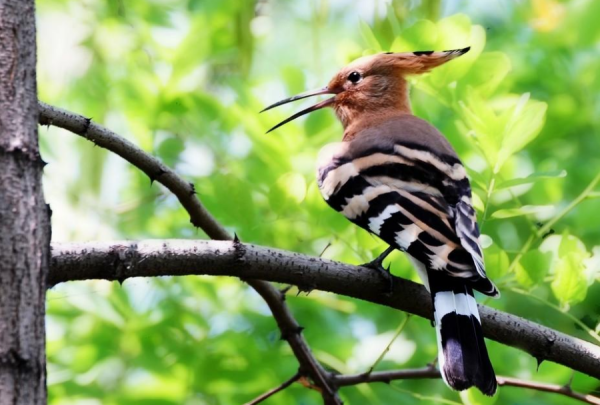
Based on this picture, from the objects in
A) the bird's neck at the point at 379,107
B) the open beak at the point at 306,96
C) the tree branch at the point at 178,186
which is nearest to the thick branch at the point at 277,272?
the tree branch at the point at 178,186

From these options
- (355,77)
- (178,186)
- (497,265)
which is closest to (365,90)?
(355,77)

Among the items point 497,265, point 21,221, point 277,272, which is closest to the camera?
point 21,221

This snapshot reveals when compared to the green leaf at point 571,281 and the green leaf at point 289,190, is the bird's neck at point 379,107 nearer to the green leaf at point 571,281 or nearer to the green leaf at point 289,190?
the green leaf at point 289,190

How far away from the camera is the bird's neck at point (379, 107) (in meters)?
3.49

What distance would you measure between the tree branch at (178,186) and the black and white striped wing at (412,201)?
355mm

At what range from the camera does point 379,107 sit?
3533 millimetres

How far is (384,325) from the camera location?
12.0ft

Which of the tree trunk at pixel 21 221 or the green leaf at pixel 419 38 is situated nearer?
the tree trunk at pixel 21 221

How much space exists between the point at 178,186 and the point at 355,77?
4.87 ft

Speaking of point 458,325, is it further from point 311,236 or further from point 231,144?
point 231,144

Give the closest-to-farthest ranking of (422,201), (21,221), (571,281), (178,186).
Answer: (21,221) → (178,186) → (571,281) → (422,201)

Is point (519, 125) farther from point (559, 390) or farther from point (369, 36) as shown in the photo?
point (559, 390)

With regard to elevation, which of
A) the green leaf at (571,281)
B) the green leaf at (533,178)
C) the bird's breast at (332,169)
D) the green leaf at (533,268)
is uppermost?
the bird's breast at (332,169)

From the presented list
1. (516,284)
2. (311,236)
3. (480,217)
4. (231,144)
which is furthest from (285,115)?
(516,284)
